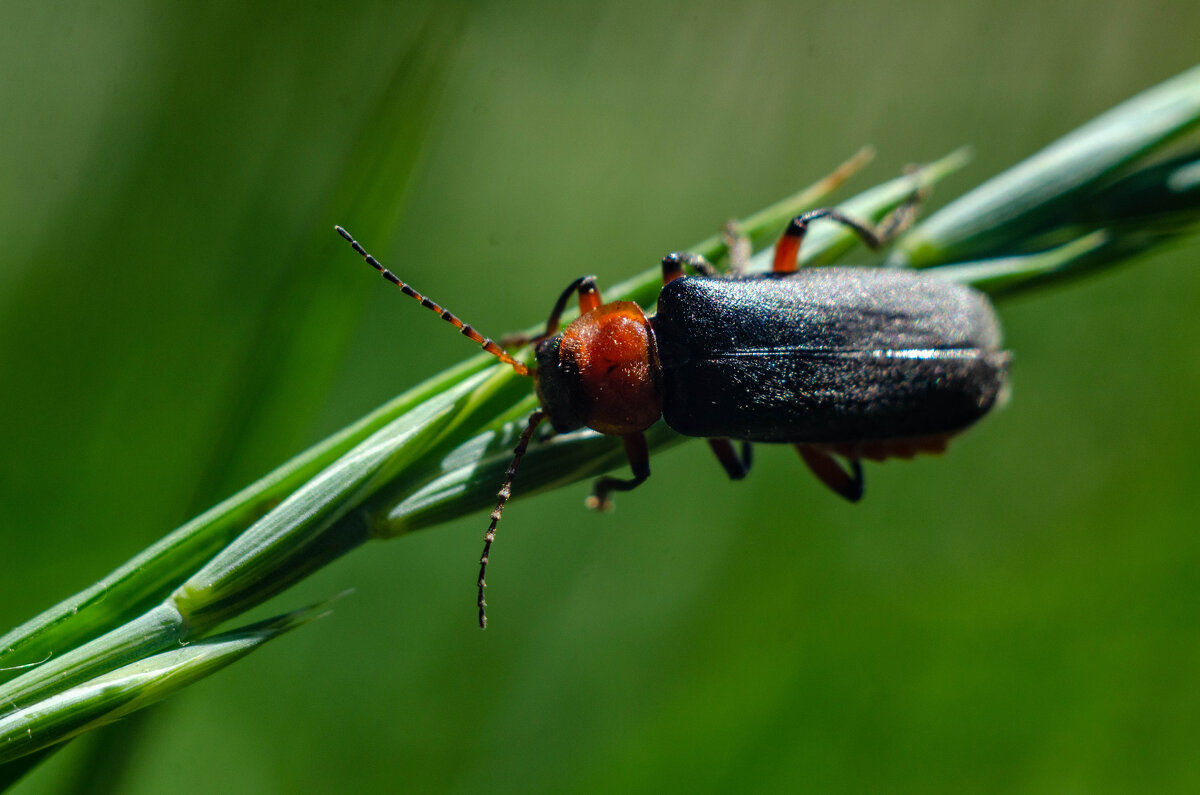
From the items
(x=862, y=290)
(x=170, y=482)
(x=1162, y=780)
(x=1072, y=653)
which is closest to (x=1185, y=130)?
(x=862, y=290)

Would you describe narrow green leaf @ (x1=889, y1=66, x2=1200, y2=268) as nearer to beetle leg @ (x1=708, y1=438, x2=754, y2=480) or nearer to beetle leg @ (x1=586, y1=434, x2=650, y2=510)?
beetle leg @ (x1=586, y1=434, x2=650, y2=510)

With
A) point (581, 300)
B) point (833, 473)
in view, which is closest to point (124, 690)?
point (581, 300)

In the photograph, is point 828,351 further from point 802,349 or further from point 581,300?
point 581,300

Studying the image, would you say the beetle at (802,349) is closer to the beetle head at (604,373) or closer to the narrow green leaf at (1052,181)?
the beetle head at (604,373)

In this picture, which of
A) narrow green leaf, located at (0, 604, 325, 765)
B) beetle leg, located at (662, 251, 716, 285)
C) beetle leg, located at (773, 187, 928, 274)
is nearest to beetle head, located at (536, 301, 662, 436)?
beetle leg, located at (662, 251, 716, 285)

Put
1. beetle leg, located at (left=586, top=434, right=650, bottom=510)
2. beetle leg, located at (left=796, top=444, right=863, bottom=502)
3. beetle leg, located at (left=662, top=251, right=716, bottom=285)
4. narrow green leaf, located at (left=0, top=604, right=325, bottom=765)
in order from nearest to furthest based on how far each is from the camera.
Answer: narrow green leaf, located at (left=0, top=604, right=325, bottom=765)
beetle leg, located at (left=586, top=434, right=650, bottom=510)
beetle leg, located at (left=662, top=251, right=716, bottom=285)
beetle leg, located at (left=796, top=444, right=863, bottom=502)

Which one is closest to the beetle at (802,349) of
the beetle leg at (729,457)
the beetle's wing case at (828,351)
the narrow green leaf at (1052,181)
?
the beetle's wing case at (828,351)
